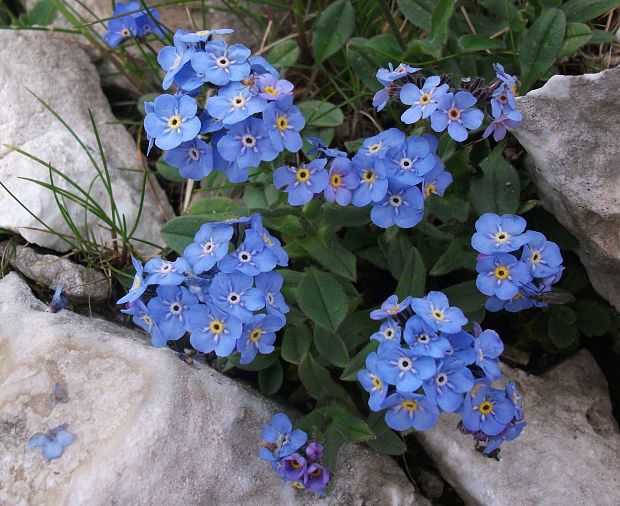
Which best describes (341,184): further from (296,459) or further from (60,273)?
(60,273)

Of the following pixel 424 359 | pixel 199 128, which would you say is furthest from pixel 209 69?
pixel 424 359

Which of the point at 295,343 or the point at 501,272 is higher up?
the point at 501,272

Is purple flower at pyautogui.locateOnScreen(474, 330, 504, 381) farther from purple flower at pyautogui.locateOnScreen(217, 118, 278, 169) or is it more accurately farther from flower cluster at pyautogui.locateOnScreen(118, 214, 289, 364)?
purple flower at pyautogui.locateOnScreen(217, 118, 278, 169)

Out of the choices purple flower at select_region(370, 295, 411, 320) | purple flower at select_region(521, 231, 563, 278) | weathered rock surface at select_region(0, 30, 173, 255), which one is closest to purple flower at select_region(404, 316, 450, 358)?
purple flower at select_region(370, 295, 411, 320)

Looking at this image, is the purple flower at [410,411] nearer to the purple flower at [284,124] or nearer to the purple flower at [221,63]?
the purple flower at [284,124]

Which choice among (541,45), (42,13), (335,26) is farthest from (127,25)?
(541,45)

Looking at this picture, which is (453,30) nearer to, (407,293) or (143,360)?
(407,293)
